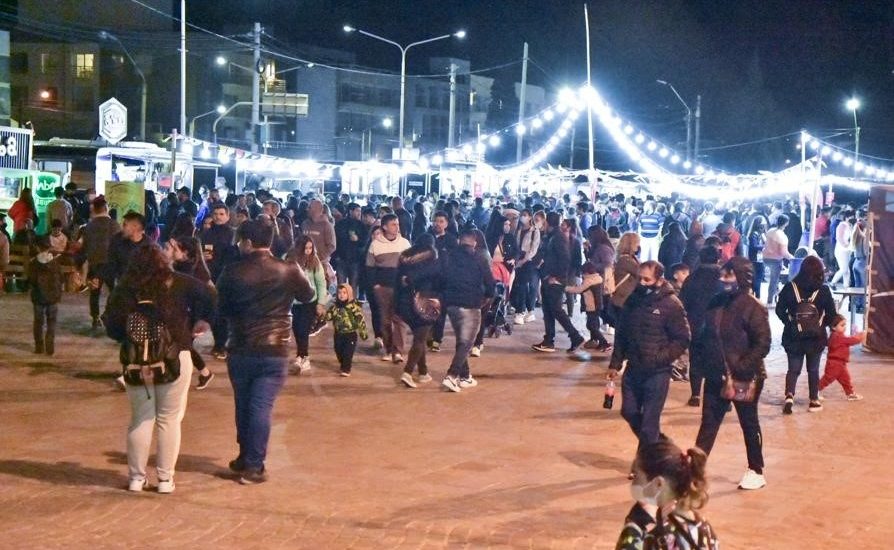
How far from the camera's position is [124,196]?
20312 mm

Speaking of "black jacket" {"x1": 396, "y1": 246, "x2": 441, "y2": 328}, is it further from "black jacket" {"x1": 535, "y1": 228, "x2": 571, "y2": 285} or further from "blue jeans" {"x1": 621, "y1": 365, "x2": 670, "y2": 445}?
"blue jeans" {"x1": 621, "y1": 365, "x2": 670, "y2": 445}

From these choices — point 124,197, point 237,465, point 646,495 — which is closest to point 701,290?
point 237,465

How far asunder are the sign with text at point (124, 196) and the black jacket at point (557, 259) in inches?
335

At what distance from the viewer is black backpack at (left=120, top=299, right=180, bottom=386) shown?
7227 millimetres

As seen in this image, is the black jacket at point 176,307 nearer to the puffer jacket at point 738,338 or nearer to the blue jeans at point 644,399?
the blue jeans at point 644,399

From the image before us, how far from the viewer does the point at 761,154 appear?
6588 centimetres

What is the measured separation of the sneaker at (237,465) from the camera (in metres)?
7.88

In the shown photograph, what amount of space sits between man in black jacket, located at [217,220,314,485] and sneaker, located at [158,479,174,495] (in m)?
0.49

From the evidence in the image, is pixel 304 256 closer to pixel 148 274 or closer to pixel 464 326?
pixel 464 326

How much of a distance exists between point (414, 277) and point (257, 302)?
429 centimetres

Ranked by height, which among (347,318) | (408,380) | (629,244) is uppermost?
(629,244)

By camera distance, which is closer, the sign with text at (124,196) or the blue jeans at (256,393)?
the blue jeans at (256,393)

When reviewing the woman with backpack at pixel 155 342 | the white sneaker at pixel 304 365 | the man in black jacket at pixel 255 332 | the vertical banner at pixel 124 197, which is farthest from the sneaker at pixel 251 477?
the vertical banner at pixel 124 197

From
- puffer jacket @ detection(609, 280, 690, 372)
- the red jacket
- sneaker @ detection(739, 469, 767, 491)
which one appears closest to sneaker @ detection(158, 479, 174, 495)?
puffer jacket @ detection(609, 280, 690, 372)
